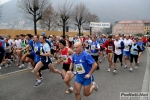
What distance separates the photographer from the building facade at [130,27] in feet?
453

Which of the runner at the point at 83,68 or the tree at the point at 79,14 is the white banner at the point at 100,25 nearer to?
the runner at the point at 83,68

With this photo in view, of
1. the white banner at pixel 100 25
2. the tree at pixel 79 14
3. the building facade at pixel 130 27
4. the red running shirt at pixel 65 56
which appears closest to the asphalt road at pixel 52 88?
the red running shirt at pixel 65 56

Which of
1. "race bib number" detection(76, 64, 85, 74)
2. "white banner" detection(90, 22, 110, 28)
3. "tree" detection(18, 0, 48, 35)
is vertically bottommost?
"race bib number" detection(76, 64, 85, 74)

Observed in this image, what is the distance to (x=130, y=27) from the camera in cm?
14100

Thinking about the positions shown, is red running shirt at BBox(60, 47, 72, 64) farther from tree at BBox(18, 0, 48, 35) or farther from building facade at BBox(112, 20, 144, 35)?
building facade at BBox(112, 20, 144, 35)

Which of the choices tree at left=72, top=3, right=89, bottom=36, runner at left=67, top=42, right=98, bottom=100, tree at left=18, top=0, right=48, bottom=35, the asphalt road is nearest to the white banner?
tree at left=18, top=0, right=48, bottom=35

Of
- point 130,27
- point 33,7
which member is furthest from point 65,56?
point 130,27

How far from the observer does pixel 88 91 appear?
4633mm

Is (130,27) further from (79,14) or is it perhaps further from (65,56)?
(65,56)

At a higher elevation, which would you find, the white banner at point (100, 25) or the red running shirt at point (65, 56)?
the white banner at point (100, 25)

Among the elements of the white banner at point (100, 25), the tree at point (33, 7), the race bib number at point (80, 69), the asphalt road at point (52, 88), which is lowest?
the asphalt road at point (52, 88)

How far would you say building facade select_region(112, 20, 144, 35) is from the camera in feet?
453

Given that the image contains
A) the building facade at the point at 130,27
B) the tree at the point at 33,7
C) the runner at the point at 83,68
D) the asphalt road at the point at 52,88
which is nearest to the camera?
the runner at the point at 83,68

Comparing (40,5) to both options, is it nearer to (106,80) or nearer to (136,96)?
(106,80)
